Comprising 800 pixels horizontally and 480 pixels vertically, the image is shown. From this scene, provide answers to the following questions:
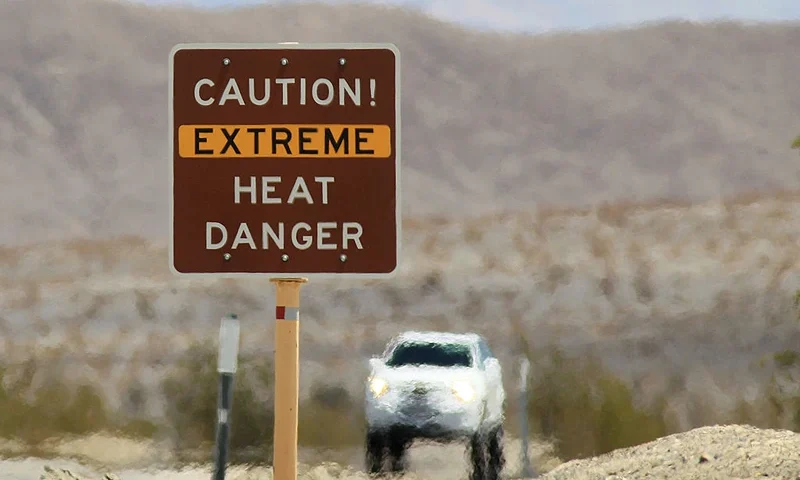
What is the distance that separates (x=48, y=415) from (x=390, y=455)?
204 inches

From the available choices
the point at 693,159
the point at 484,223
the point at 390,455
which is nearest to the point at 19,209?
the point at 484,223

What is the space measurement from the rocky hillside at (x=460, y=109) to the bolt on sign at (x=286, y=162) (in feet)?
197

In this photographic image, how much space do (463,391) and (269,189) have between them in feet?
26.3

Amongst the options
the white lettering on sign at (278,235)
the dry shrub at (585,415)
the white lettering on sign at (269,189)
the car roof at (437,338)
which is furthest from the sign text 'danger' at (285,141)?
the dry shrub at (585,415)

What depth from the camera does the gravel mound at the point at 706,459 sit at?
1272cm

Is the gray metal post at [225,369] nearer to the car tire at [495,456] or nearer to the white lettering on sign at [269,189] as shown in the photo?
the white lettering on sign at [269,189]

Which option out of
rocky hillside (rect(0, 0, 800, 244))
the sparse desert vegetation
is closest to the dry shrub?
the sparse desert vegetation

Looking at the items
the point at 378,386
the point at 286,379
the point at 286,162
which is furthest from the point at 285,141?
the point at 378,386

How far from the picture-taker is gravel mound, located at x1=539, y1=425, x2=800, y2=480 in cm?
1272

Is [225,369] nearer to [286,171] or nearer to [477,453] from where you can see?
[286,171]

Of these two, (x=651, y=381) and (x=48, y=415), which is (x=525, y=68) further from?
(x=48, y=415)

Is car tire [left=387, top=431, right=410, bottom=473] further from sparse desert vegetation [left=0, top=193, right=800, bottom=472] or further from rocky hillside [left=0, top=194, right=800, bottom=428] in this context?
rocky hillside [left=0, top=194, right=800, bottom=428]

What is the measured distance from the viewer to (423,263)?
4544 centimetres

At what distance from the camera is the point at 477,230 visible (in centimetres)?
4997
